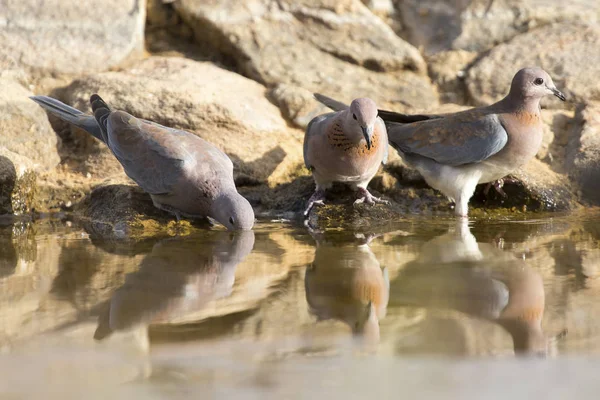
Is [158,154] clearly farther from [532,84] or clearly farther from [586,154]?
[586,154]

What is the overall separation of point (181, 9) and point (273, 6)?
0.96m

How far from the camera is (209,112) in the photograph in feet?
25.2

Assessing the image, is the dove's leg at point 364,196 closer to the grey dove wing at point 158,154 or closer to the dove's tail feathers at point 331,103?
the dove's tail feathers at point 331,103

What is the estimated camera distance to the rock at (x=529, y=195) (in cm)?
720

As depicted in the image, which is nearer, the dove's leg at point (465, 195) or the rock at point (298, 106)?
the dove's leg at point (465, 195)

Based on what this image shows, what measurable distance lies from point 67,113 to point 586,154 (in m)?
4.56

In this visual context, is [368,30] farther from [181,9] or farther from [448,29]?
[181,9]

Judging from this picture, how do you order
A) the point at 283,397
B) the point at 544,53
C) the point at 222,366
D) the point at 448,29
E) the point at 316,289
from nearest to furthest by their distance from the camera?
the point at 283,397, the point at 222,366, the point at 316,289, the point at 544,53, the point at 448,29

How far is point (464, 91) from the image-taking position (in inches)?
345

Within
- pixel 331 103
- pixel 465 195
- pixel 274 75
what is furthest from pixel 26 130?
pixel 465 195

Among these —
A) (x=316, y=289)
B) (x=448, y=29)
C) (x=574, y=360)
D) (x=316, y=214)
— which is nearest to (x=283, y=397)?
(x=574, y=360)

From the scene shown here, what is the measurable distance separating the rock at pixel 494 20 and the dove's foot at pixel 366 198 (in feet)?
9.78

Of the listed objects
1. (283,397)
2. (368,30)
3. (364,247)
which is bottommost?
(283,397)

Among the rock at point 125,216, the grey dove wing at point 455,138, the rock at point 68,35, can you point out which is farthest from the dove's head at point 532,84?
the rock at point 68,35
